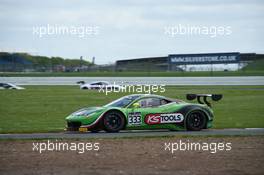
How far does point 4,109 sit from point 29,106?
1536 millimetres

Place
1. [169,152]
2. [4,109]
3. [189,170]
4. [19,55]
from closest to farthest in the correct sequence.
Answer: [189,170] < [169,152] < [4,109] < [19,55]

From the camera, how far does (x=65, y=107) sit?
26172mm

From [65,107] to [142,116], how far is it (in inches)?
382

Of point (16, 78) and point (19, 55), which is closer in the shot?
point (16, 78)

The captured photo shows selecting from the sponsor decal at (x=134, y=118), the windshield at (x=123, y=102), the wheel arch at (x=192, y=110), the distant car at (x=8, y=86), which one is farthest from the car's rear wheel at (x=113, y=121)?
the distant car at (x=8, y=86)

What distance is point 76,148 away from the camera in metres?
13.5

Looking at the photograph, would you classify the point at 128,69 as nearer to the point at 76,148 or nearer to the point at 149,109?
the point at 149,109

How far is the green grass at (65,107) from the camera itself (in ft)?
64.0

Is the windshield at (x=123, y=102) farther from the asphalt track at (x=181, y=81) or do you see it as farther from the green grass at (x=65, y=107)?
the asphalt track at (x=181, y=81)

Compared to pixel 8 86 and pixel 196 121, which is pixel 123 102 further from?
pixel 8 86

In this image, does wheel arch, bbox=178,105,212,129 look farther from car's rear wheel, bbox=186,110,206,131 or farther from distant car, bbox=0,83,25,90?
distant car, bbox=0,83,25,90

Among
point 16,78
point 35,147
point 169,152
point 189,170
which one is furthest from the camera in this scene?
point 16,78

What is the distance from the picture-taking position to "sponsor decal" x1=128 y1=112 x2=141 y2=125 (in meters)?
16.9

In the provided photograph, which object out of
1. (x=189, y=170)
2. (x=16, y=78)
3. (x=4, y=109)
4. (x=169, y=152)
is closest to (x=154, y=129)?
(x=169, y=152)
